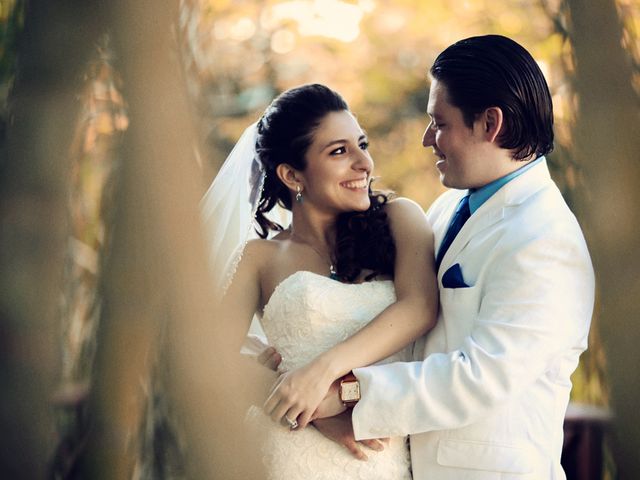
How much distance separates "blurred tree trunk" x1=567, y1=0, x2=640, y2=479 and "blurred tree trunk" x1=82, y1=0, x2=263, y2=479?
0.51 meters

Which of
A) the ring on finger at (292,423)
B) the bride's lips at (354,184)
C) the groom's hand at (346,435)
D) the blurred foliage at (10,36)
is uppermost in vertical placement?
the blurred foliage at (10,36)

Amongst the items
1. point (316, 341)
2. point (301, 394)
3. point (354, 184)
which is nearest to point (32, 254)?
point (301, 394)

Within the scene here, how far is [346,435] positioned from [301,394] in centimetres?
24

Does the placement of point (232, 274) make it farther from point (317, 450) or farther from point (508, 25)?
point (508, 25)

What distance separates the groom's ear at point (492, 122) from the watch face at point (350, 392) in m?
0.77

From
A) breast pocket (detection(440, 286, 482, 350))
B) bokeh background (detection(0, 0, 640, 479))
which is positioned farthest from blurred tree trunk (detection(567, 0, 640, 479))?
breast pocket (detection(440, 286, 482, 350))

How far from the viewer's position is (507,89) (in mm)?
2279

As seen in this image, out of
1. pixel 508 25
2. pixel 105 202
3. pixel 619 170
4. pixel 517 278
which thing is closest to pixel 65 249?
pixel 105 202

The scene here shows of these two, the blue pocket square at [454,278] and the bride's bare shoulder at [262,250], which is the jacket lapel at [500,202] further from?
the bride's bare shoulder at [262,250]

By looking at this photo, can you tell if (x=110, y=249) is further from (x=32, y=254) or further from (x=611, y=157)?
(x=611, y=157)

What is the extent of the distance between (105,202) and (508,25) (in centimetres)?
574

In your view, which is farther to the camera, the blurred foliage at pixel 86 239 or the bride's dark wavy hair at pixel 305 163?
the bride's dark wavy hair at pixel 305 163

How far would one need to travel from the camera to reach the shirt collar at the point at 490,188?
7.70 ft

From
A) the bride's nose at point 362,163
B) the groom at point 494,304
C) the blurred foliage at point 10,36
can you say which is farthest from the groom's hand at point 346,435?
the blurred foliage at point 10,36
